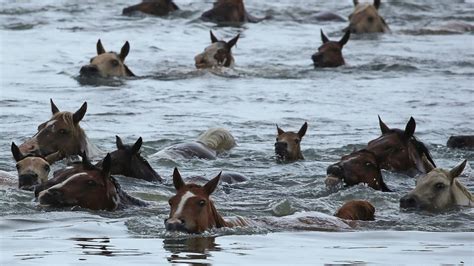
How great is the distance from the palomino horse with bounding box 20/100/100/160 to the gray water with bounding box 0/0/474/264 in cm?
76

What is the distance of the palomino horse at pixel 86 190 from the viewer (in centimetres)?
1138

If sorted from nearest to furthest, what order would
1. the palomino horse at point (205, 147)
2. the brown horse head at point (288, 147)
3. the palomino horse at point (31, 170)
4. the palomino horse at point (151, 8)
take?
the palomino horse at point (31, 170) → the palomino horse at point (205, 147) → the brown horse head at point (288, 147) → the palomino horse at point (151, 8)

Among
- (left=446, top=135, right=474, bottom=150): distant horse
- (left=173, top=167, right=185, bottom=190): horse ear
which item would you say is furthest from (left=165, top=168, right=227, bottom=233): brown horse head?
(left=446, top=135, right=474, bottom=150): distant horse

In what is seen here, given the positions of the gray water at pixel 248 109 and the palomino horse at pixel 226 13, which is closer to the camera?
the gray water at pixel 248 109

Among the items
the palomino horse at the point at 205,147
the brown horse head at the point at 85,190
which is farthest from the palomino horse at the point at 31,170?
the palomino horse at the point at 205,147

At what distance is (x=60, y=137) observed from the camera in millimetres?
14523

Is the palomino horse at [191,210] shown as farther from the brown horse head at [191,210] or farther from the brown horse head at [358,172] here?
the brown horse head at [358,172]

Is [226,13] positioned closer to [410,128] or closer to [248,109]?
[248,109]

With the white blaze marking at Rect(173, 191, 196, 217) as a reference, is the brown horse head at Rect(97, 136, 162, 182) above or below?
below

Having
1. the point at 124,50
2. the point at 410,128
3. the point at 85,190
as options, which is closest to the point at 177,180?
the point at 85,190

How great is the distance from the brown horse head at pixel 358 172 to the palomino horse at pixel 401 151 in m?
0.85

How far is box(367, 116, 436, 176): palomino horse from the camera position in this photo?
1409cm

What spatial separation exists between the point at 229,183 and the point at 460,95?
29.8 ft

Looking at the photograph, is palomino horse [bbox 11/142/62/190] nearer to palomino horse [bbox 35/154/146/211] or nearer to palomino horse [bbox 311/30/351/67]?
palomino horse [bbox 35/154/146/211]
